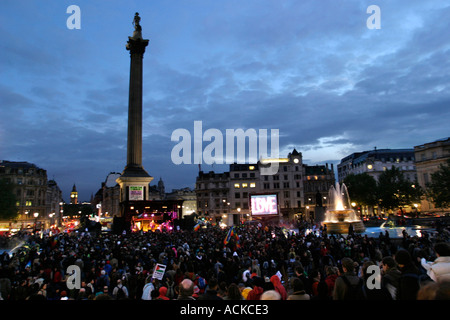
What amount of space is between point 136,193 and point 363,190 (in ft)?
190

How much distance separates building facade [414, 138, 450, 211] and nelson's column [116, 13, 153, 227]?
5529 cm

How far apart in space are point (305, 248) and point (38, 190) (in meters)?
Result: 98.3

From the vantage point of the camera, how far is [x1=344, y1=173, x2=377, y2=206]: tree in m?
73.9

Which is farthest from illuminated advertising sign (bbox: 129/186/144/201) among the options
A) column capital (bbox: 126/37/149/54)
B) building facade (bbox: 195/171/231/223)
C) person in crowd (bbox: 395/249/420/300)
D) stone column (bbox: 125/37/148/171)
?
person in crowd (bbox: 395/249/420/300)

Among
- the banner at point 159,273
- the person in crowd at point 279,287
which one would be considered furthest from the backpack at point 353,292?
the banner at point 159,273

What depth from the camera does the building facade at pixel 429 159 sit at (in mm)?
61531

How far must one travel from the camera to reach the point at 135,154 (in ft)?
174

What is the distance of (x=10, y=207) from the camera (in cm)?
5738

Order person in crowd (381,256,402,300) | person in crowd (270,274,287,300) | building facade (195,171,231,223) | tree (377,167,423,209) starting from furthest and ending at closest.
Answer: building facade (195,171,231,223) → tree (377,167,423,209) → person in crowd (270,274,287,300) → person in crowd (381,256,402,300)

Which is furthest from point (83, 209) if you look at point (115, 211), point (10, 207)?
point (10, 207)

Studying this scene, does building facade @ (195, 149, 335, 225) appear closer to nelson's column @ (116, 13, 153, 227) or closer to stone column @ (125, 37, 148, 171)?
nelson's column @ (116, 13, 153, 227)

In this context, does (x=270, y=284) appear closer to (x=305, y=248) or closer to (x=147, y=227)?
(x=305, y=248)

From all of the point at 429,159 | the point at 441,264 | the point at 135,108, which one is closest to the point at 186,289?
the point at 441,264
